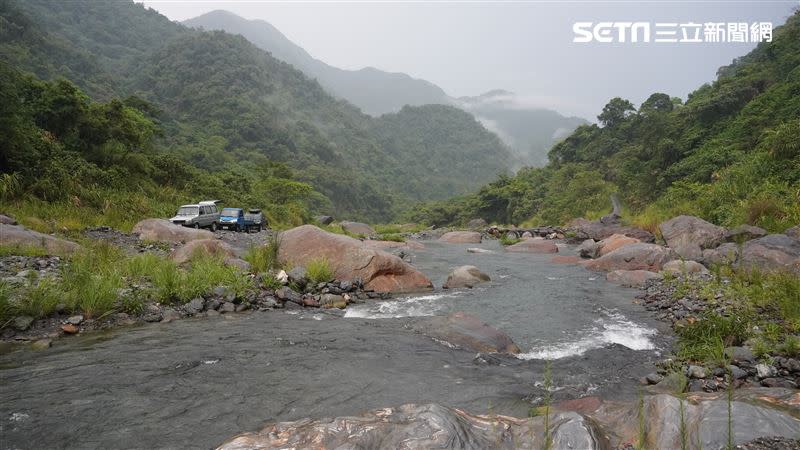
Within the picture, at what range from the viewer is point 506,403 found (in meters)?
5.63

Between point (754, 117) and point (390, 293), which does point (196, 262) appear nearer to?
point (390, 293)

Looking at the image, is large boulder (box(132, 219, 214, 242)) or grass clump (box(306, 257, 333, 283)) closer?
grass clump (box(306, 257, 333, 283))

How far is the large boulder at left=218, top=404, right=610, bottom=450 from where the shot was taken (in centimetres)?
350

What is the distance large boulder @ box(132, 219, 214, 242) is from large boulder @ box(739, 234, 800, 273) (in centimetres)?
1850

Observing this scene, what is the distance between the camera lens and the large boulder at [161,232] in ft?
56.2

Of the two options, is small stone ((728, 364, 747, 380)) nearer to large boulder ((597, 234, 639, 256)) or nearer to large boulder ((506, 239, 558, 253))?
large boulder ((597, 234, 639, 256))

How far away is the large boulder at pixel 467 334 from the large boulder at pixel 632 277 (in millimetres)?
8024

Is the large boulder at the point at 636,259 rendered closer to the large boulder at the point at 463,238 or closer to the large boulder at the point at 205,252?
the large boulder at the point at 205,252

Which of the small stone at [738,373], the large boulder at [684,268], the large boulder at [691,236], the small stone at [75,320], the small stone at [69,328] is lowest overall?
the large boulder at [684,268]

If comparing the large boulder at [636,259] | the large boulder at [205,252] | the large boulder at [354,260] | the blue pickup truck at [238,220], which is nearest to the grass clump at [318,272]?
the large boulder at [354,260]

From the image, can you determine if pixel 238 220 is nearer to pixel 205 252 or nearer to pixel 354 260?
pixel 205 252

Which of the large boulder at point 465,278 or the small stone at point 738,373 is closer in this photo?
the small stone at point 738,373

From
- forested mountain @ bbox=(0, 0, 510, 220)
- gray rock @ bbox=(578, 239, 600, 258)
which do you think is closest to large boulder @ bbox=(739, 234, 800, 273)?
gray rock @ bbox=(578, 239, 600, 258)

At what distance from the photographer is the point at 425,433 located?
3.57m
